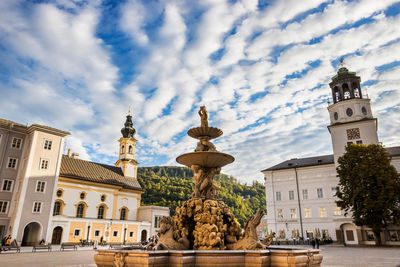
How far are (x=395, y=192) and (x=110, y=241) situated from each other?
37.7 meters

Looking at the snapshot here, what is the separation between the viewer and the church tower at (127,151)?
55.9 meters

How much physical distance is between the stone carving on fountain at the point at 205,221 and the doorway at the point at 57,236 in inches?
1223

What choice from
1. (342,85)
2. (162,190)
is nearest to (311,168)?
(342,85)

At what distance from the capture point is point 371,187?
96.4 feet

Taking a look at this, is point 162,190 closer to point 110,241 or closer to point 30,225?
point 110,241

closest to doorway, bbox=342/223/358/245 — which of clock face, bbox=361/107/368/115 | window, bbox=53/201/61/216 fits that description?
clock face, bbox=361/107/368/115

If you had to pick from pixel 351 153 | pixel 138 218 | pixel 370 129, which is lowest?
pixel 138 218

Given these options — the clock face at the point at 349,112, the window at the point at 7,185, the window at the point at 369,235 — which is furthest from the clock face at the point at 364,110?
the window at the point at 7,185

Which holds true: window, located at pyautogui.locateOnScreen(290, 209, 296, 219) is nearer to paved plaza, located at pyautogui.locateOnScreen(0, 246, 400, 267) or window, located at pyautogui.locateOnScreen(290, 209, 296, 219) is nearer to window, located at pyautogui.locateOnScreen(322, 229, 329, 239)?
window, located at pyautogui.locateOnScreen(322, 229, 329, 239)

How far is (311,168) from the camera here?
139ft

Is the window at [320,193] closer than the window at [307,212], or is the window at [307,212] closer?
the window at [320,193]

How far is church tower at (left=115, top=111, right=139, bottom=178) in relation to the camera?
55903 millimetres

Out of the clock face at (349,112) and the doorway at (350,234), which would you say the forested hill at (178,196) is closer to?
the doorway at (350,234)

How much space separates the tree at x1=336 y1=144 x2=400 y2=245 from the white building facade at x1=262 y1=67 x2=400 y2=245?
23.6 ft
